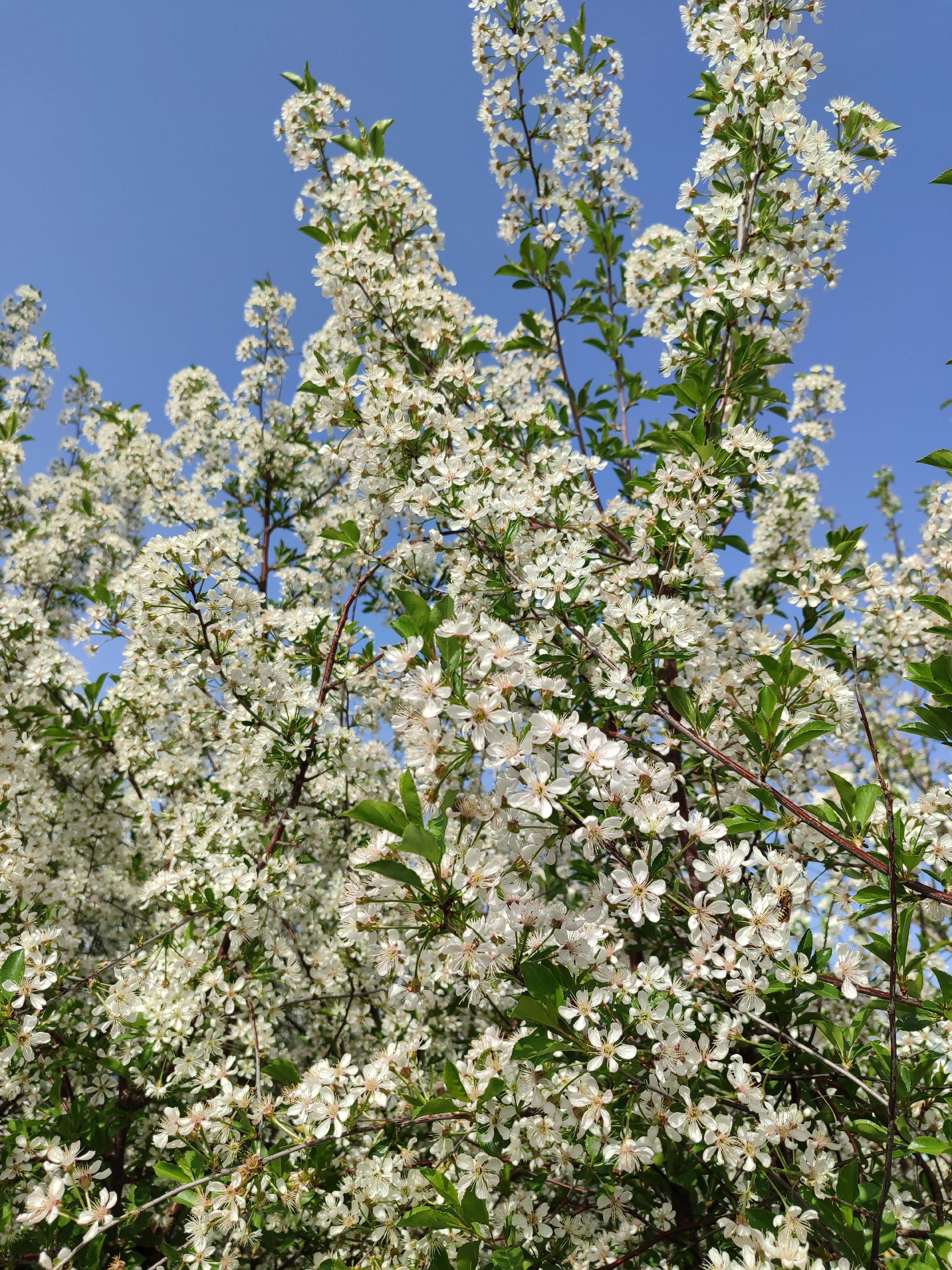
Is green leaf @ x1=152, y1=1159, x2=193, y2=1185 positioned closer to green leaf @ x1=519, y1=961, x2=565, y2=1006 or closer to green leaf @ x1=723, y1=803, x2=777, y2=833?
green leaf @ x1=519, y1=961, x2=565, y2=1006

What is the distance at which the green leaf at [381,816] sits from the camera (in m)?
1.78

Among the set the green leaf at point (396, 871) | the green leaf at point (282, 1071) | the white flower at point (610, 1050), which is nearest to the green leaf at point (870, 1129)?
the white flower at point (610, 1050)

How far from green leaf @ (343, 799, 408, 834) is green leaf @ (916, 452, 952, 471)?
203cm

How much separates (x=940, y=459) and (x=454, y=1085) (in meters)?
2.55

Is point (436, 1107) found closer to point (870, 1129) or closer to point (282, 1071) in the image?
point (282, 1071)

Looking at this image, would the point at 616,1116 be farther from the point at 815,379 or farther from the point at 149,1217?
the point at 815,379

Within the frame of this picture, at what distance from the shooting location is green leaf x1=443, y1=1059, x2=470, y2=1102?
7.16ft

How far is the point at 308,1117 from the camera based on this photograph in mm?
2283

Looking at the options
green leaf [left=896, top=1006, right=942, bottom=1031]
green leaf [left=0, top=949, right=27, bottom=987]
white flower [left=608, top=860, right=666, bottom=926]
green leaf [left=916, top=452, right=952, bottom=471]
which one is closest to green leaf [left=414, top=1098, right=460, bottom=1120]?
white flower [left=608, top=860, right=666, bottom=926]

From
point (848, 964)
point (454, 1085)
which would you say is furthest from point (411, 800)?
point (848, 964)

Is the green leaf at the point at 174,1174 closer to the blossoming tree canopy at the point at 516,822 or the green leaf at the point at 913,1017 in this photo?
the blossoming tree canopy at the point at 516,822

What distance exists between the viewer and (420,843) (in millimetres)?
1726

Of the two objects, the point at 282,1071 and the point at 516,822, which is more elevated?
the point at 516,822

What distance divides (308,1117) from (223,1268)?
0.85m
